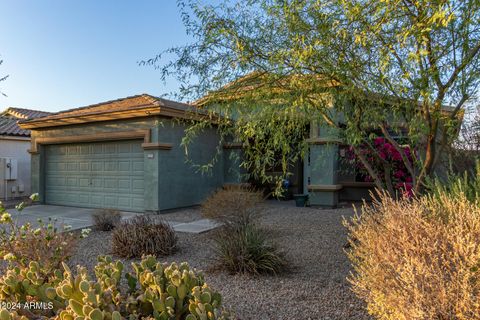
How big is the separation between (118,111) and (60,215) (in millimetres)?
3877

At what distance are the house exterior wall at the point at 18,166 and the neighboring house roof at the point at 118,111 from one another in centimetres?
391

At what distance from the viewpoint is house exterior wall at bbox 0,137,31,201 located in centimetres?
1727

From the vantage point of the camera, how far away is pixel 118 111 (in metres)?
12.2

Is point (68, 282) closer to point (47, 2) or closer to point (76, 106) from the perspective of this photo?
point (47, 2)

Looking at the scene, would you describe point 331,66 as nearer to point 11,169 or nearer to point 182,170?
point 182,170

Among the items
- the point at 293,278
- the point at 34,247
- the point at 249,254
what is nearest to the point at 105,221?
the point at 34,247

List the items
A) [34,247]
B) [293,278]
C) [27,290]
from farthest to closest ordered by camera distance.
→ [293,278] < [34,247] < [27,290]

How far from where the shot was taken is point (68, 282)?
255 centimetres

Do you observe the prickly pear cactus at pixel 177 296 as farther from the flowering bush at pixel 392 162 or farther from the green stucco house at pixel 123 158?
the flowering bush at pixel 392 162

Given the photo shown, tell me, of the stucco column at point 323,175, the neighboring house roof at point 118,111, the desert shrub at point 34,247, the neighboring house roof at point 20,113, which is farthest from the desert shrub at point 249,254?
the neighboring house roof at point 20,113

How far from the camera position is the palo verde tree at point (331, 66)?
4.16m

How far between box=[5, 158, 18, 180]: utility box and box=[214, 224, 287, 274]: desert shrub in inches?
611

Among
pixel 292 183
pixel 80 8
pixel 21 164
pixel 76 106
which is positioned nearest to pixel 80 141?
pixel 76 106

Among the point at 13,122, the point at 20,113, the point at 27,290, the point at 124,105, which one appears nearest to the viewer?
the point at 27,290
